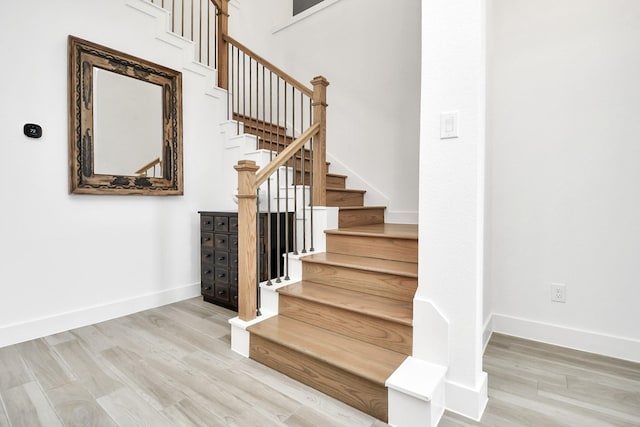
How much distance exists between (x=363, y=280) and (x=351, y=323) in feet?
1.06

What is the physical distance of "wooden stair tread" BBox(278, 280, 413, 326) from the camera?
165 centimetres

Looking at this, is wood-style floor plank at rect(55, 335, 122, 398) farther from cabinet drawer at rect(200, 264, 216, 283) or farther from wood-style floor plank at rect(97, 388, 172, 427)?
cabinet drawer at rect(200, 264, 216, 283)

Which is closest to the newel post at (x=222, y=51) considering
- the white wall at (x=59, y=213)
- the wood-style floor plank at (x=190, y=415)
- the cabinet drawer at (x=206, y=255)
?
the white wall at (x=59, y=213)

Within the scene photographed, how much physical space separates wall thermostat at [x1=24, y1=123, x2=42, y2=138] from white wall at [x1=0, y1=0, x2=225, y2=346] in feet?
0.12

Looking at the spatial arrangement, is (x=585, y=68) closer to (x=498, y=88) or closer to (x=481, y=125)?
(x=498, y=88)

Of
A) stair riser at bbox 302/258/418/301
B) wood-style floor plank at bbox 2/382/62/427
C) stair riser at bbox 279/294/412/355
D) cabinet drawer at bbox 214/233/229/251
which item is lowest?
wood-style floor plank at bbox 2/382/62/427

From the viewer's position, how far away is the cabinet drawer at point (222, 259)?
274cm

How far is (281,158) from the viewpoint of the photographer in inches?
86.0

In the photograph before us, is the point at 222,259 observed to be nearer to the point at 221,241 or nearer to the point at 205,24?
the point at 221,241

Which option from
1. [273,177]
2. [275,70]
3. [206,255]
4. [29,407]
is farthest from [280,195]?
[29,407]

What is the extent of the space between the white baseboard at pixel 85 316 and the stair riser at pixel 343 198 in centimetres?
163

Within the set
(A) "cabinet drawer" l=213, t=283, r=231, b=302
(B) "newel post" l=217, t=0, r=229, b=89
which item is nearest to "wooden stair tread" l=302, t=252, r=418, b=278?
(A) "cabinet drawer" l=213, t=283, r=231, b=302

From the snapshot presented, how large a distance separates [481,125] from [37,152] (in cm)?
281

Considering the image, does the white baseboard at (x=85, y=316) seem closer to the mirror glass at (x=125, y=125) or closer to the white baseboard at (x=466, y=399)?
the mirror glass at (x=125, y=125)
